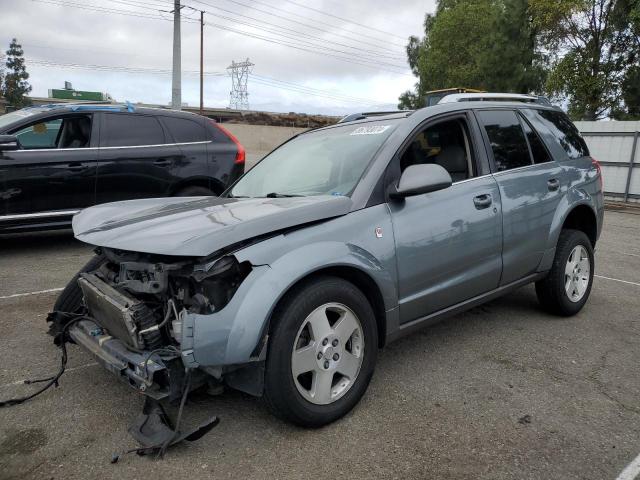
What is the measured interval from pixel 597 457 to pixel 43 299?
4.56m

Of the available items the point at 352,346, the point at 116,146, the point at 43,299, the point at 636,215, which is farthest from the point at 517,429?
the point at 636,215

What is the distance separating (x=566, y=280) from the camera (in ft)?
14.6

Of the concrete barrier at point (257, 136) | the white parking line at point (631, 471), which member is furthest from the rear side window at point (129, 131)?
the concrete barrier at point (257, 136)

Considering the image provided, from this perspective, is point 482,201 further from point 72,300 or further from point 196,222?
point 72,300

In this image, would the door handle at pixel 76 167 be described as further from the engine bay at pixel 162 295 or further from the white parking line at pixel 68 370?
the engine bay at pixel 162 295

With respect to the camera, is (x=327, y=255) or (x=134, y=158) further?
(x=134, y=158)

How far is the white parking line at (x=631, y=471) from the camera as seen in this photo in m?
2.41

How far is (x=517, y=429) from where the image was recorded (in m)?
2.80

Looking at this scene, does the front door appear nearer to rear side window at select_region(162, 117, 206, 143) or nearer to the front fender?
the front fender

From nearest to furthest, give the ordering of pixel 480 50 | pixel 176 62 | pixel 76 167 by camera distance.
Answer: pixel 76 167 < pixel 176 62 < pixel 480 50

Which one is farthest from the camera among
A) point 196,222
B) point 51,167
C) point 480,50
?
point 480,50

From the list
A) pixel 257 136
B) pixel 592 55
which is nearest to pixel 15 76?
pixel 257 136

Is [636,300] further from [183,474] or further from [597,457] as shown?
[183,474]

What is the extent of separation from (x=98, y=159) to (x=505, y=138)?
16.1ft
